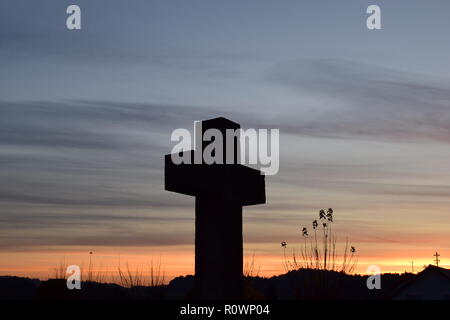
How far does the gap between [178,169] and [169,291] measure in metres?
2.25

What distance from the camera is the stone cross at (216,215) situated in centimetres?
898

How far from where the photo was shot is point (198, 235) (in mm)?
9156

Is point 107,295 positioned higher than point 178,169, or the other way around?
point 178,169

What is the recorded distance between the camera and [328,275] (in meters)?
10.6

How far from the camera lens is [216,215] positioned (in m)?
9.28

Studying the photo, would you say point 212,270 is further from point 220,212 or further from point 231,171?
point 231,171

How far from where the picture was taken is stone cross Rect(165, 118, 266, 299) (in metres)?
8.98

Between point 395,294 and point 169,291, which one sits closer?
point 169,291
